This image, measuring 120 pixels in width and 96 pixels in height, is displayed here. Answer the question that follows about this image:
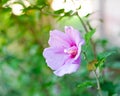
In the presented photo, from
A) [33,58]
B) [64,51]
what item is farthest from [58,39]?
[33,58]

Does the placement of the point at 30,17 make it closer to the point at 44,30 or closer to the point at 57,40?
the point at 44,30

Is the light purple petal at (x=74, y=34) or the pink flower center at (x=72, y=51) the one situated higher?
the light purple petal at (x=74, y=34)

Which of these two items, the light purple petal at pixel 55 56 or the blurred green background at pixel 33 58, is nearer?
the light purple petal at pixel 55 56

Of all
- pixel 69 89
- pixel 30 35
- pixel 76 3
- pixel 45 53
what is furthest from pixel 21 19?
pixel 45 53

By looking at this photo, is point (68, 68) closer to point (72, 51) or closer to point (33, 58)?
point (72, 51)

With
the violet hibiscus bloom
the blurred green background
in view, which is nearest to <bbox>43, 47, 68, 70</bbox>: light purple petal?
the violet hibiscus bloom

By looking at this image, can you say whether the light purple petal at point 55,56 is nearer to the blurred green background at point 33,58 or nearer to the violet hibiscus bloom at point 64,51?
the violet hibiscus bloom at point 64,51

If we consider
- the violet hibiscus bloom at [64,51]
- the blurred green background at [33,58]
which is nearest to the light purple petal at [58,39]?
the violet hibiscus bloom at [64,51]

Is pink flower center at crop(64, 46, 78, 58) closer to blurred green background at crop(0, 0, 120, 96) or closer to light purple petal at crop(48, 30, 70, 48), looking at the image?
light purple petal at crop(48, 30, 70, 48)
